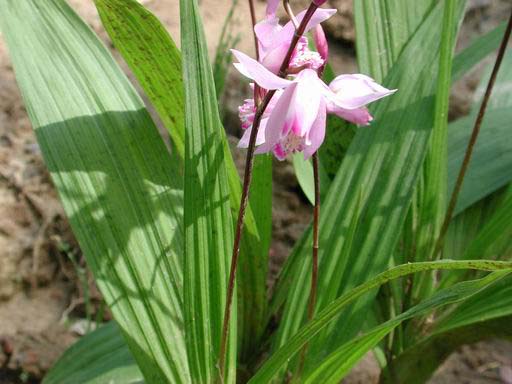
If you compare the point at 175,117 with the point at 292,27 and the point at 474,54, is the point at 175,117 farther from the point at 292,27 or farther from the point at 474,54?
the point at 474,54

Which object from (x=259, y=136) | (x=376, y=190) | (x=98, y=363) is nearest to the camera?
(x=259, y=136)

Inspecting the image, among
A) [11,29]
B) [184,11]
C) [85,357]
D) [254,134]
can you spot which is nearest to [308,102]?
[254,134]

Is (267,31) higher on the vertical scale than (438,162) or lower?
lower

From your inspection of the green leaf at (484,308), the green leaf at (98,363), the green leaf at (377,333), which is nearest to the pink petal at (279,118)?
the green leaf at (377,333)

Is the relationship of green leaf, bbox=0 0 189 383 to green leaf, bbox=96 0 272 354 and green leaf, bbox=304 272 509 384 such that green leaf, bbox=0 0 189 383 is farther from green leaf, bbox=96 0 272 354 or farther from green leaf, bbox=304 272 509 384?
green leaf, bbox=304 272 509 384

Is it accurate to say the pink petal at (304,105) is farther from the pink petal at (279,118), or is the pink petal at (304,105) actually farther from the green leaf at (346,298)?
the green leaf at (346,298)

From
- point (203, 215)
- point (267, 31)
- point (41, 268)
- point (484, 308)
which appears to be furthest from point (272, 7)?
point (41, 268)
